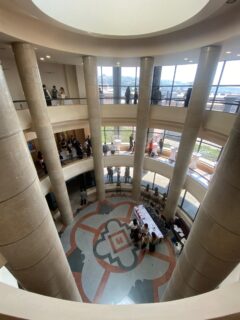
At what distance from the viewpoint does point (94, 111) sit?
10.6 metres

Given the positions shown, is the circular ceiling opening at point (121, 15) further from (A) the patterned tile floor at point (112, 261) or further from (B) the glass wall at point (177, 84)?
(A) the patterned tile floor at point (112, 261)

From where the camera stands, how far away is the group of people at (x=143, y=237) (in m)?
10.4

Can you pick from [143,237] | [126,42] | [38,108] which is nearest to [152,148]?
[143,237]

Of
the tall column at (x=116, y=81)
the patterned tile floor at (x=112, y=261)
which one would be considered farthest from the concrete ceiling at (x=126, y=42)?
the patterned tile floor at (x=112, y=261)

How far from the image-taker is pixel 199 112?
8.65 m

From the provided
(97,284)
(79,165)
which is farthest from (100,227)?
(79,165)

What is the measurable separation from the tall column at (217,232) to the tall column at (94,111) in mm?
8445

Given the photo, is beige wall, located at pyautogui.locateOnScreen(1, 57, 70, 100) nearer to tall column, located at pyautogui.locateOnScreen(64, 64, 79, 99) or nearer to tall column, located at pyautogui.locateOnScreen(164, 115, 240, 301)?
tall column, located at pyautogui.locateOnScreen(64, 64, 79, 99)

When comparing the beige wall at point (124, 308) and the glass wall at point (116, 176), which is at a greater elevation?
the beige wall at point (124, 308)

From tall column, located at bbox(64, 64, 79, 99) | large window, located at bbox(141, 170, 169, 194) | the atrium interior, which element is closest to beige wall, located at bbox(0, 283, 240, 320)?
the atrium interior

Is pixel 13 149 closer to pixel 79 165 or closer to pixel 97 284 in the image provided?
pixel 97 284

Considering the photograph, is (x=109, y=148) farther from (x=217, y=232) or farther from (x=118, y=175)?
(x=217, y=232)

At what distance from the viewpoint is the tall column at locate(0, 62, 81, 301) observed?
9.67 ft

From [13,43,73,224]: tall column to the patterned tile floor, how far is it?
10.0 feet
